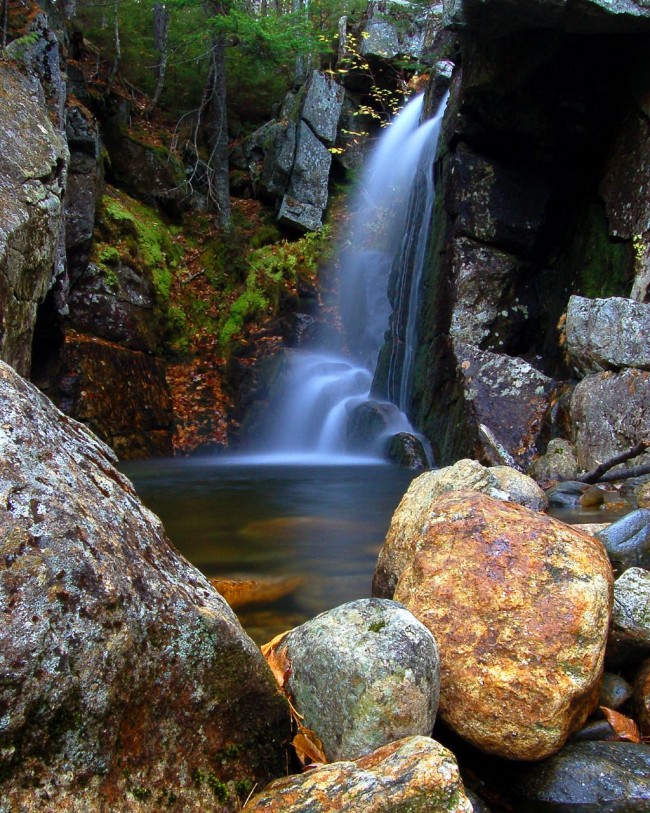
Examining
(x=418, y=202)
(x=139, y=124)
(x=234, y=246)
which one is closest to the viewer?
(x=418, y=202)

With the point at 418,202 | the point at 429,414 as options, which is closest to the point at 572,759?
the point at 429,414

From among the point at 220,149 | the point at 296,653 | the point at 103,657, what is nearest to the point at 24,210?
the point at 296,653

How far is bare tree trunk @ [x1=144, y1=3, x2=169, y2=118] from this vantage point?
17547 millimetres

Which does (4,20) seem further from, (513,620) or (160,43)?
(160,43)

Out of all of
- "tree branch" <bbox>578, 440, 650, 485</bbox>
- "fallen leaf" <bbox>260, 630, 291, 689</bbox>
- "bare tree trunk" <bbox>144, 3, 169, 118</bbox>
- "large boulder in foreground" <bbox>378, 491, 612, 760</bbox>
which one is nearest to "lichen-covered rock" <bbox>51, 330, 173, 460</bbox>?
"tree branch" <bbox>578, 440, 650, 485</bbox>

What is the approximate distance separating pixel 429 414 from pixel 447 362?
0.92 metres

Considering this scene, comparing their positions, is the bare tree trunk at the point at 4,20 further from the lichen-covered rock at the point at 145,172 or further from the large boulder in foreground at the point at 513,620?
the large boulder in foreground at the point at 513,620

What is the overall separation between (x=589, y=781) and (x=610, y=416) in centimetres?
609

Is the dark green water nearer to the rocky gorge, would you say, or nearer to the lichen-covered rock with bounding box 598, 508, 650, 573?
the rocky gorge

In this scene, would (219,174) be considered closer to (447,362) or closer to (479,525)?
(447,362)

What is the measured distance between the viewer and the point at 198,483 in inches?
377

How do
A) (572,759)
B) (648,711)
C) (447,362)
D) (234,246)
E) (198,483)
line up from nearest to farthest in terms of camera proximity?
1. (572,759)
2. (648,711)
3. (198,483)
4. (447,362)
5. (234,246)

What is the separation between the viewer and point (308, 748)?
7.25 ft

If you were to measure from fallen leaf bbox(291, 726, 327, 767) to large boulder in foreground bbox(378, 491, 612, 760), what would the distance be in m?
0.61
